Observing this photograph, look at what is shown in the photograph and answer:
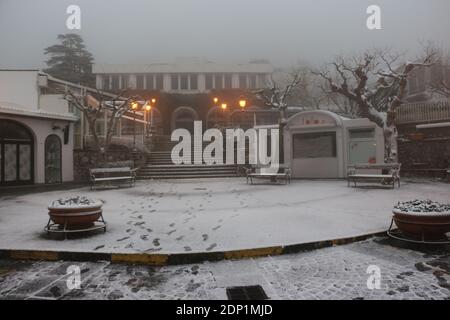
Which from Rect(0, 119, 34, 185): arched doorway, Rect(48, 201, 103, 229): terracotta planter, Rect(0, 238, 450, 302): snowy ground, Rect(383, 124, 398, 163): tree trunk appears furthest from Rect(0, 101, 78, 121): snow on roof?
Rect(383, 124, 398, 163): tree trunk

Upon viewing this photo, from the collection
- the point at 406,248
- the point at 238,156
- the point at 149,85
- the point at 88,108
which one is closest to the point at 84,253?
the point at 406,248

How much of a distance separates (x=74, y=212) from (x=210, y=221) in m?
2.75

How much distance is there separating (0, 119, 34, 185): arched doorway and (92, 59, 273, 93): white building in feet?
63.5

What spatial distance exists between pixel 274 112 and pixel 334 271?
27.1 meters

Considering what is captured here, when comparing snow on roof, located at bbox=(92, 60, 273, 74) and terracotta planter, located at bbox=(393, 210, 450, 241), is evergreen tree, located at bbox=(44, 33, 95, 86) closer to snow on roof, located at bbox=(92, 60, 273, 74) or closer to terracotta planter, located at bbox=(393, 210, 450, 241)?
snow on roof, located at bbox=(92, 60, 273, 74)

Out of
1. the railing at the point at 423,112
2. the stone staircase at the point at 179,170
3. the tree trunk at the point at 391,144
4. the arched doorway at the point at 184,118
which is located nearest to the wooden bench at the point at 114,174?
the stone staircase at the point at 179,170

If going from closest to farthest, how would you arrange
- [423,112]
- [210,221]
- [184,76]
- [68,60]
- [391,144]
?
[210,221], [391,144], [423,112], [68,60], [184,76]

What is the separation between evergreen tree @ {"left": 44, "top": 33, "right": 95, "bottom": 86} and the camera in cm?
3219

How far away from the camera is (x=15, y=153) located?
49.6 feet

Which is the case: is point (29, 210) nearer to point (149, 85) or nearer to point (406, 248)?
point (406, 248)

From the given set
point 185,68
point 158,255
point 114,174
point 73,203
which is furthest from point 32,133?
point 185,68

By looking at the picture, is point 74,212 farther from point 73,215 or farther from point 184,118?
point 184,118

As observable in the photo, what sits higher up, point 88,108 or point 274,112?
point 274,112
